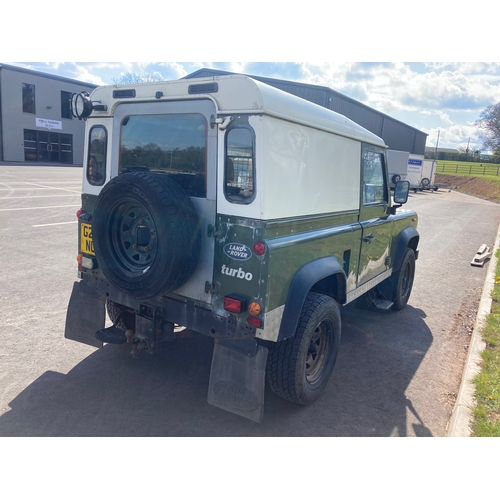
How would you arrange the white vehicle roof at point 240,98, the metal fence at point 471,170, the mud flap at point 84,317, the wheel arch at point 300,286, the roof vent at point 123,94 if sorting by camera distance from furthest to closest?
1. the metal fence at point 471,170
2. the mud flap at point 84,317
3. the roof vent at point 123,94
4. the wheel arch at point 300,286
5. the white vehicle roof at point 240,98

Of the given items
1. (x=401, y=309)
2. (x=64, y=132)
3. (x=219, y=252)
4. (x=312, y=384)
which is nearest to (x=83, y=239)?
(x=219, y=252)

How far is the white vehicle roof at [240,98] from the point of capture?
2951 millimetres

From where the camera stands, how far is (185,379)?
3979 mm

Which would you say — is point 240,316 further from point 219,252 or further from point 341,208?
point 341,208

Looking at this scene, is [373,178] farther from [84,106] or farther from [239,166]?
[84,106]

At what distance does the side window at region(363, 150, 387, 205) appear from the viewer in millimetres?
4766

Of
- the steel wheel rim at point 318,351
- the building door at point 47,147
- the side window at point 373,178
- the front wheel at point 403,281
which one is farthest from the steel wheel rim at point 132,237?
the building door at point 47,147

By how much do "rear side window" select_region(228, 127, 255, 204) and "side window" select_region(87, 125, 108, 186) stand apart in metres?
1.31

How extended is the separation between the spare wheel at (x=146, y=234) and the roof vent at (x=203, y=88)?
Answer: 647mm

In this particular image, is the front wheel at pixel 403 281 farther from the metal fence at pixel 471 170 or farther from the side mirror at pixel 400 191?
the metal fence at pixel 471 170

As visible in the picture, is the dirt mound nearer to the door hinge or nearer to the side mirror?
the side mirror

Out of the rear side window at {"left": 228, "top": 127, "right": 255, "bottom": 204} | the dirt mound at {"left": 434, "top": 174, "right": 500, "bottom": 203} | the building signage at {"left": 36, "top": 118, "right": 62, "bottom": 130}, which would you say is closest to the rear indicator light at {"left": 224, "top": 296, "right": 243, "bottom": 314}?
the rear side window at {"left": 228, "top": 127, "right": 255, "bottom": 204}

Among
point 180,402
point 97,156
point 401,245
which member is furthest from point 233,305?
point 401,245

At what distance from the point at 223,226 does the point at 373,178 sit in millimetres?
2531
